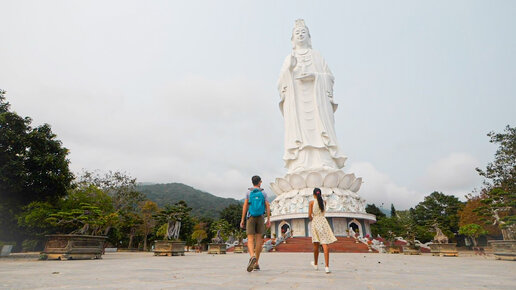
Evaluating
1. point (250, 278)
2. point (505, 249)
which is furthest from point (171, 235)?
point (505, 249)

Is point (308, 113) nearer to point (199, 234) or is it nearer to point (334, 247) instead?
point (334, 247)

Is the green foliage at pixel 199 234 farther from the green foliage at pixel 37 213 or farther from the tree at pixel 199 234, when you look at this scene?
the green foliage at pixel 37 213

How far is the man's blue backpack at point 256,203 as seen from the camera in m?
5.18

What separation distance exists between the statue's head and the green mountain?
4612 cm

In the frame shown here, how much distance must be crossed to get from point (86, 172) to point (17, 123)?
17.1 m

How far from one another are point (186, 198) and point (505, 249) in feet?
259

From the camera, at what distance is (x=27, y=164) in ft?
43.9

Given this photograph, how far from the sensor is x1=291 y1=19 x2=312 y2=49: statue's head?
32828 millimetres

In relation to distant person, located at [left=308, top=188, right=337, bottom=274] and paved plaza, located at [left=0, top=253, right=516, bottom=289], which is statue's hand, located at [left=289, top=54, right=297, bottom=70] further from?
paved plaza, located at [left=0, top=253, right=516, bottom=289]

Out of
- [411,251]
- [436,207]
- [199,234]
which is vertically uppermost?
[436,207]

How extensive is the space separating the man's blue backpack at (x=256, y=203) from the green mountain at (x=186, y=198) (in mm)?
64237

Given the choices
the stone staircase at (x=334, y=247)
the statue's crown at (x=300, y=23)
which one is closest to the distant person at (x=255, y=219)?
the stone staircase at (x=334, y=247)

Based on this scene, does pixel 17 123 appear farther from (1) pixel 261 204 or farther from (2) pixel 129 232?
(2) pixel 129 232

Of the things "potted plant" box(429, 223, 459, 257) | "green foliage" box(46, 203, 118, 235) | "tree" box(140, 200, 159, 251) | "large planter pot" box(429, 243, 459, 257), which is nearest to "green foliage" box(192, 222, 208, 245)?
"tree" box(140, 200, 159, 251)
